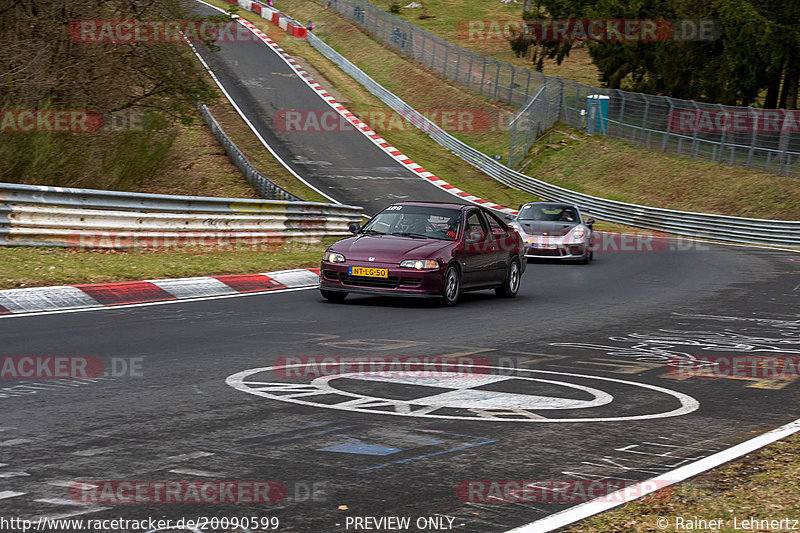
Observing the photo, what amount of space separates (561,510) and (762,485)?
3.87 feet

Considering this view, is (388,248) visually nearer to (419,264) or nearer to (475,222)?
(419,264)

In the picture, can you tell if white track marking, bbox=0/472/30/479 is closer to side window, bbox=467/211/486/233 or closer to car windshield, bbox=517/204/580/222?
side window, bbox=467/211/486/233

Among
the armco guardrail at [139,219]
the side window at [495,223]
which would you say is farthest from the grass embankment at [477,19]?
the side window at [495,223]

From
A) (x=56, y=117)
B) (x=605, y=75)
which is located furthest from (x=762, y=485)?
(x=605, y=75)

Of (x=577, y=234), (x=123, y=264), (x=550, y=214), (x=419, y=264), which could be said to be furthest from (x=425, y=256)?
(x=550, y=214)

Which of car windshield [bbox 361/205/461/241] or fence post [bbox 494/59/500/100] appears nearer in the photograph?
car windshield [bbox 361/205/461/241]

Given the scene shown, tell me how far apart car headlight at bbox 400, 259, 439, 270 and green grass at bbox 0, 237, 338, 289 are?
3.69 m

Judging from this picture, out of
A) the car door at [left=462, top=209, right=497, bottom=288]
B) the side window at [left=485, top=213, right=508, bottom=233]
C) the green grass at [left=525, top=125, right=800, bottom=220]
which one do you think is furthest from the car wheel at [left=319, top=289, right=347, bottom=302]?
the green grass at [left=525, top=125, right=800, bottom=220]

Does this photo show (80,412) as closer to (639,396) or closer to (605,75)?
(639,396)

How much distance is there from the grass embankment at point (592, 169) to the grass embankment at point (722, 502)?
106 feet

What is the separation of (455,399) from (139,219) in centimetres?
1198

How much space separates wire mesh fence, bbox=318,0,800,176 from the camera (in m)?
38.4

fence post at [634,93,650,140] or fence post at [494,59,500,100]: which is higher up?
fence post at [494,59,500,100]

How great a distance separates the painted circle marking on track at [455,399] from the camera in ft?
22.5
